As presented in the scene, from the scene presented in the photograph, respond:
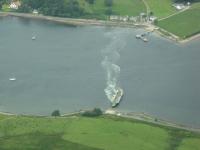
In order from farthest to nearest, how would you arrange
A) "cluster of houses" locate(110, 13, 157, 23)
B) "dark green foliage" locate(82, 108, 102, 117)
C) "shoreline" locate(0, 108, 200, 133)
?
"cluster of houses" locate(110, 13, 157, 23) < "dark green foliage" locate(82, 108, 102, 117) < "shoreline" locate(0, 108, 200, 133)

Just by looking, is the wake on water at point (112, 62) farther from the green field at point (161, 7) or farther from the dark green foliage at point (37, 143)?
the dark green foliage at point (37, 143)

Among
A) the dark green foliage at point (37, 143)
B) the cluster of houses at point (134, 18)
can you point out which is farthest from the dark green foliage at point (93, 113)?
the cluster of houses at point (134, 18)

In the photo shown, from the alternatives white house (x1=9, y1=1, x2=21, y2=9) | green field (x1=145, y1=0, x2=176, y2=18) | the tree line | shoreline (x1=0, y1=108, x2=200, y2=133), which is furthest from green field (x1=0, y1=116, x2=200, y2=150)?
white house (x1=9, y1=1, x2=21, y2=9)

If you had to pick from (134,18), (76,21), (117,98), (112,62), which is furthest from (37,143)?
(134,18)

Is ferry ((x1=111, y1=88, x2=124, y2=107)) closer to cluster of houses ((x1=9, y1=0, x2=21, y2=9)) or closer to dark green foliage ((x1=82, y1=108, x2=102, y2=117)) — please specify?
dark green foliage ((x1=82, y1=108, x2=102, y2=117))

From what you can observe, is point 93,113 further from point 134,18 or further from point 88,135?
Result: point 134,18

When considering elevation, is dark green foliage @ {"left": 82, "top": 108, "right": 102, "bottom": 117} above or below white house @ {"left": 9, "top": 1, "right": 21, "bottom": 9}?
below
